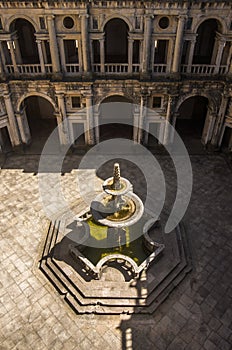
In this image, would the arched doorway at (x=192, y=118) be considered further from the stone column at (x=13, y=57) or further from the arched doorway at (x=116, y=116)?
the stone column at (x=13, y=57)

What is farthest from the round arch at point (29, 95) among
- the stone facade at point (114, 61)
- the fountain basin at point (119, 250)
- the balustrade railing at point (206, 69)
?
the balustrade railing at point (206, 69)

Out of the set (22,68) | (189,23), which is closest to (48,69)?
(22,68)

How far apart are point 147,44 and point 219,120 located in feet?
35.5

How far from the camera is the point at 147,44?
26.7m

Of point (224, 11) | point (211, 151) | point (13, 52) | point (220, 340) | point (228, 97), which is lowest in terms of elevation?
point (220, 340)

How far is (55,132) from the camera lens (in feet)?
118

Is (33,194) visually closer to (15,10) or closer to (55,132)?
(55,132)

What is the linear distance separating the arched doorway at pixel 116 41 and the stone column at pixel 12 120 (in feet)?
35.8

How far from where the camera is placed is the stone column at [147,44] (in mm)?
25562

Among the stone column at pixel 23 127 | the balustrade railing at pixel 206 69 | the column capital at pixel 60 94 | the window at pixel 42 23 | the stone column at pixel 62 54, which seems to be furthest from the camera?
the stone column at pixel 23 127

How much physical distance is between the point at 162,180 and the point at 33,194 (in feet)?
39.8

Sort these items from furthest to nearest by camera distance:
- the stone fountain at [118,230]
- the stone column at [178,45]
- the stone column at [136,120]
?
the stone column at [136,120] → the stone column at [178,45] → the stone fountain at [118,230]

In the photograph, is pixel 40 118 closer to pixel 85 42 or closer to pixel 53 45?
pixel 53 45

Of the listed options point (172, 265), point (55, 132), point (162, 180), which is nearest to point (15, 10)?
point (55, 132)
